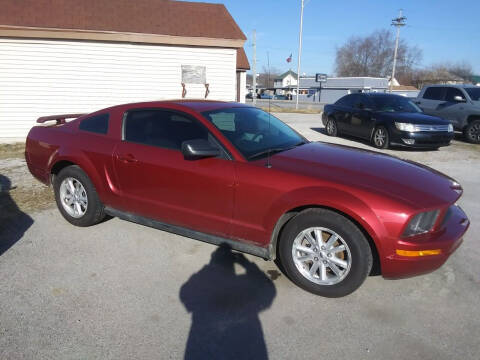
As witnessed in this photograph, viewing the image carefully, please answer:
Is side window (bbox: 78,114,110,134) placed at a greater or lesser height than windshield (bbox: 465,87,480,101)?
lesser

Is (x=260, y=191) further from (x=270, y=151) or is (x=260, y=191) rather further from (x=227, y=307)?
(x=227, y=307)

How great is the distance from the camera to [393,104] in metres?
9.89

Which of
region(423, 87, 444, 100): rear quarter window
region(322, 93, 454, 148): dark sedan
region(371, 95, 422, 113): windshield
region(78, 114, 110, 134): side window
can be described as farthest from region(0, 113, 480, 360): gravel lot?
region(423, 87, 444, 100): rear quarter window

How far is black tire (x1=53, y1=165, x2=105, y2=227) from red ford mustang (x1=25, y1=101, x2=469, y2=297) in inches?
0.5

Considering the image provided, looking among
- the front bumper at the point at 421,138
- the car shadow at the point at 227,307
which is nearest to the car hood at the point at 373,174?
the car shadow at the point at 227,307

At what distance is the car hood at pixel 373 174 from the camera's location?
2.72m

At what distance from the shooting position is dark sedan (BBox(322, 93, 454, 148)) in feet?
28.9

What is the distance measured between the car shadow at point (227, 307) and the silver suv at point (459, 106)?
10686 millimetres

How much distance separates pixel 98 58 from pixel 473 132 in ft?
38.3

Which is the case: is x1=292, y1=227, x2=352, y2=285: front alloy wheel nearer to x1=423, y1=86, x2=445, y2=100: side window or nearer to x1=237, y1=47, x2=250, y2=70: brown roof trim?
x1=423, y1=86, x2=445, y2=100: side window

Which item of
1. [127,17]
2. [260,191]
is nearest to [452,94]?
[127,17]

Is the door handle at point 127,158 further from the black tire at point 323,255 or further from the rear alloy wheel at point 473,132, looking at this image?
the rear alloy wheel at point 473,132

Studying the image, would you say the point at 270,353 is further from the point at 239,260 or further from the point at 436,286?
the point at 436,286

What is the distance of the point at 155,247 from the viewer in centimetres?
369
